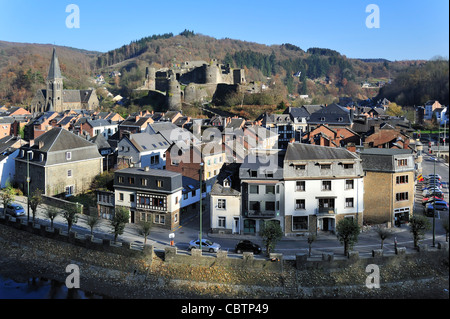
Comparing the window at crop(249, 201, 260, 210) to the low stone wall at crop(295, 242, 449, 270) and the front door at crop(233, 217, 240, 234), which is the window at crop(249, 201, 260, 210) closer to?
the front door at crop(233, 217, 240, 234)

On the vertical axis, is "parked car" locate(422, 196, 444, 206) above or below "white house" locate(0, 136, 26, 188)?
below

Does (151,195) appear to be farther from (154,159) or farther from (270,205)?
(154,159)

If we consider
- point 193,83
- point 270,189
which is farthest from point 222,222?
point 193,83

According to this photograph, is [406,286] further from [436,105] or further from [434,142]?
[436,105]

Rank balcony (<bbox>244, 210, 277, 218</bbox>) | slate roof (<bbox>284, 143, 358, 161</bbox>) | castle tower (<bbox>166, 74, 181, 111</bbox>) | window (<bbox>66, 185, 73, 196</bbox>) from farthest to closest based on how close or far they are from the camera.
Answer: castle tower (<bbox>166, 74, 181, 111</bbox>), window (<bbox>66, 185, 73, 196</bbox>), slate roof (<bbox>284, 143, 358, 161</bbox>), balcony (<bbox>244, 210, 277, 218</bbox>)

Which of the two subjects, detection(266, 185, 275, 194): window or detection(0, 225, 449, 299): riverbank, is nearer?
detection(0, 225, 449, 299): riverbank

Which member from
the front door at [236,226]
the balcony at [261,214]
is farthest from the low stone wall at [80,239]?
the balcony at [261,214]

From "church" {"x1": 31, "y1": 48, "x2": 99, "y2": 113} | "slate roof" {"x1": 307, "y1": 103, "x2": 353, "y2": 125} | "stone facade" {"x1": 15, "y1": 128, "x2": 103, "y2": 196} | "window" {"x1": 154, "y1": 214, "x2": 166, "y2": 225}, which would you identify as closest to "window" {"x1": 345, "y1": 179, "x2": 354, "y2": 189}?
"window" {"x1": 154, "y1": 214, "x2": 166, "y2": 225}

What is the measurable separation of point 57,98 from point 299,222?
56745 mm

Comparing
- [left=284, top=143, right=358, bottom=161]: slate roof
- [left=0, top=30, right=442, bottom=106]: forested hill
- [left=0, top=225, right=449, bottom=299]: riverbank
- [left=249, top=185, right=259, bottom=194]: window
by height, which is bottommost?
[left=0, top=225, right=449, bottom=299]: riverbank

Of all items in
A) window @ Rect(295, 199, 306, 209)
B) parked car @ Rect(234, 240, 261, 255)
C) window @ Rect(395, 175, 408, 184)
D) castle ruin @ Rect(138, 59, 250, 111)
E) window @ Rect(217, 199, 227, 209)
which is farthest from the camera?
castle ruin @ Rect(138, 59, 250, 111)

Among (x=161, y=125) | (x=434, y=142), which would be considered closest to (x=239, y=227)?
(x=161, y=125)

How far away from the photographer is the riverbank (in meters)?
19.1

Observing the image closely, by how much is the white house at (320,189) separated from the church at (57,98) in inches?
2130
